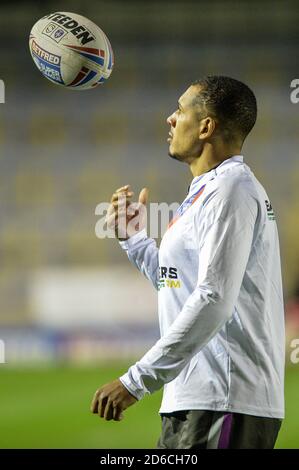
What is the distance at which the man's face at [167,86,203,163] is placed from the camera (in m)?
2.76

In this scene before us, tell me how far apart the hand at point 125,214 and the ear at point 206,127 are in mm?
426

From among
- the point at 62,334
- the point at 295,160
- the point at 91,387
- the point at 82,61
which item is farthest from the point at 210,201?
the point at 295,160

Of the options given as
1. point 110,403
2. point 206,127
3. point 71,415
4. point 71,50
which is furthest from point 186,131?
point 71,415

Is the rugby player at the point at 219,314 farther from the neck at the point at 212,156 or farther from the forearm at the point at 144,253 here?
the forearm at the point at 144,253

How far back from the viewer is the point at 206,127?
108 inches

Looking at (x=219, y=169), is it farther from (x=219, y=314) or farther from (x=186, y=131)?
(x=219, y=314)

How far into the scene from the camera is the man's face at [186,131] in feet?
9.05

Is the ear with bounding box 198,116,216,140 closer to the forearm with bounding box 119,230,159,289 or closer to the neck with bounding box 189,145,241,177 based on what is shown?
the neck with bounding box 189,145,241,177

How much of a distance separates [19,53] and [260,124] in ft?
15.1

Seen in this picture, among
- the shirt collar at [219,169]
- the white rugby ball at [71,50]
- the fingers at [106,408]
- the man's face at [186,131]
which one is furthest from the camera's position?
the white rugby ball at [71,50]

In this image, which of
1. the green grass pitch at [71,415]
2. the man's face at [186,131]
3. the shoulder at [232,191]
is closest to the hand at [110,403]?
the shoulder at [232,191]

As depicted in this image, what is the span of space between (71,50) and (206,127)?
44.2 inches

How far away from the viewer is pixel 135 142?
612 inches

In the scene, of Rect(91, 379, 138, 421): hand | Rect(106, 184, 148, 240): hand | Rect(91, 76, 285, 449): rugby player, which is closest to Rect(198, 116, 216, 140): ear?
Rect(91, 76, 285, 449): rugby player
